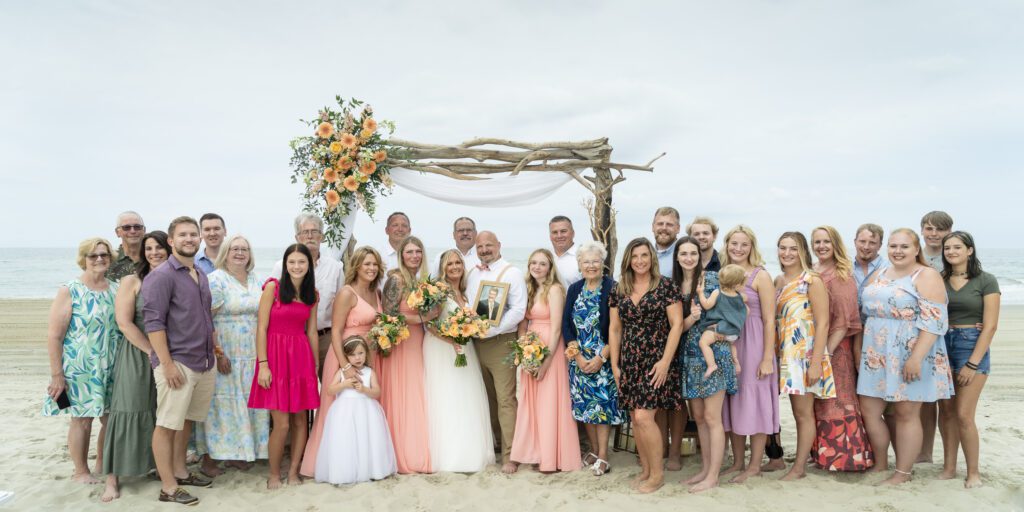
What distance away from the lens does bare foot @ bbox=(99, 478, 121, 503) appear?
4.96 metres

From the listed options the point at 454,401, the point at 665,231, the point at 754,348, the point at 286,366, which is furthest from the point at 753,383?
the point at 286,366

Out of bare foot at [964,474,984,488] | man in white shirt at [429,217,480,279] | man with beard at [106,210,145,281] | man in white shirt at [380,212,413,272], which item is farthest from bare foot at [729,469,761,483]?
man with beard at [106,210,145,281]

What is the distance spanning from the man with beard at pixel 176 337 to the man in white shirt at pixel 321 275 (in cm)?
98

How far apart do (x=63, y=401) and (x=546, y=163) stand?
5.25 metres

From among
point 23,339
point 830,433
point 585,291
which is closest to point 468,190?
point 585,291

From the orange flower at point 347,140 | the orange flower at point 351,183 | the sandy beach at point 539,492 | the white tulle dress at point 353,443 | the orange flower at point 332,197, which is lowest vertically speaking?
the sandy beach at point 539,492

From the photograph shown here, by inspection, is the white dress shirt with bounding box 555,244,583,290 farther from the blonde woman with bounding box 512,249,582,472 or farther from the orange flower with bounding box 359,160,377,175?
the orange flower with bounding box 359,160,377,175

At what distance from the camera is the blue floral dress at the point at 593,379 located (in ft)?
17.5

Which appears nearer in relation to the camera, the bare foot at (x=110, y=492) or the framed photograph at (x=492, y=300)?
the bare foot at (x=110, y=492)

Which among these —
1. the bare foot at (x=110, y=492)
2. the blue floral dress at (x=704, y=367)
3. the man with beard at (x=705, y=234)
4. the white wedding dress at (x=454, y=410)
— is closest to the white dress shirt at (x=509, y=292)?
the white wedding dress at (x=454, y=410)

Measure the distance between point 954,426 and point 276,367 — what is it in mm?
5945

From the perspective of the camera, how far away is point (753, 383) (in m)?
5.04

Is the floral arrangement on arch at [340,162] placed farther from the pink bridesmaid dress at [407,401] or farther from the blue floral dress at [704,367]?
the blue floral dress at [704,367]

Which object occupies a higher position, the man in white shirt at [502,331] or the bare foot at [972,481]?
the man in white shirt at [502,331]
